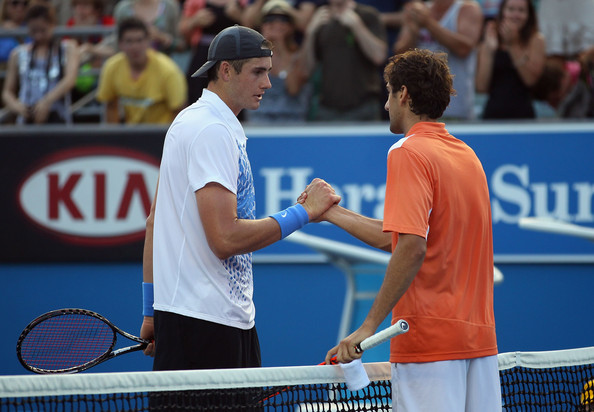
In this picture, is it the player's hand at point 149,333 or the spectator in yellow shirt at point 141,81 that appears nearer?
the player's hand at point 149,333

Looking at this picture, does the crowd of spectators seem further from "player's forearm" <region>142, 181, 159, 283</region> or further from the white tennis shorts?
the white tennis shorts

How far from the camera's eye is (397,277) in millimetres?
2617

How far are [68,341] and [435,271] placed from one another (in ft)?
5.25

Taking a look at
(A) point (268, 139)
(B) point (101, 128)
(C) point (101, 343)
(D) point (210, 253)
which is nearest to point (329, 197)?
(D) point (210, 253)

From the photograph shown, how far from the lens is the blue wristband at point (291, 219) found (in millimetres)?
2984

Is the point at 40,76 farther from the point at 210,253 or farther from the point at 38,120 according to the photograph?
the point at 210,253

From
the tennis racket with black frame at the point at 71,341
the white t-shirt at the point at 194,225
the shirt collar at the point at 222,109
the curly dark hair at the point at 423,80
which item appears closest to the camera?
the curly dark hair at the point at 423,80

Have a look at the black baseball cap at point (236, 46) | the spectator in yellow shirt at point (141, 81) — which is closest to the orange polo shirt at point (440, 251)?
the black baseball cap at point (236, 46)

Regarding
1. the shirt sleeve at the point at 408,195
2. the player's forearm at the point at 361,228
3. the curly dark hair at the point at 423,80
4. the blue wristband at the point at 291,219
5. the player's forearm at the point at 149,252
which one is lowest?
the player's forearm at the point at 149,252

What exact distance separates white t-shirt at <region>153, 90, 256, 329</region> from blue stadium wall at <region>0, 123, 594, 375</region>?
148 inches

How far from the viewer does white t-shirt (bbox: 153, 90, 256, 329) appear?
2.89 m

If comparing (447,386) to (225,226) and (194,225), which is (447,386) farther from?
(194,225)

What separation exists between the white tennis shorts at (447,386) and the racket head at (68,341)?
111 cm

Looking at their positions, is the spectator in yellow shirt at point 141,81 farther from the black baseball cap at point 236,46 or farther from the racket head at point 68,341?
the black baseball cap at point 236,46
